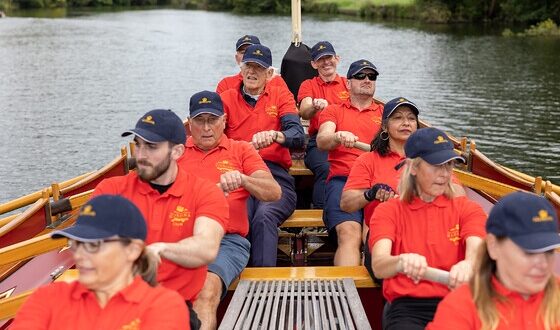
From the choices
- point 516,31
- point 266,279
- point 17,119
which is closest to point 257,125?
point 266,279

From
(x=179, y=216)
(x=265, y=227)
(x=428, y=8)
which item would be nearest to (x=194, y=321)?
(x=179, y=216)

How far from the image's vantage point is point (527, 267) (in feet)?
7.31

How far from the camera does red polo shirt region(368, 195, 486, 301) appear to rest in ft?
10.6

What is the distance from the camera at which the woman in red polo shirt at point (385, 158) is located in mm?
4152

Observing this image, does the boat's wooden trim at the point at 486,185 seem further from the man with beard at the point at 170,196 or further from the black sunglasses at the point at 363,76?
the man with beard at the point at 170,196

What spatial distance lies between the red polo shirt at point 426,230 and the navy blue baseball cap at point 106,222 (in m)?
1.36

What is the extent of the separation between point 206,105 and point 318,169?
201 centimetres

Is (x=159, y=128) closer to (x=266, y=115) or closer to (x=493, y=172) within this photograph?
(x=266, y=115)

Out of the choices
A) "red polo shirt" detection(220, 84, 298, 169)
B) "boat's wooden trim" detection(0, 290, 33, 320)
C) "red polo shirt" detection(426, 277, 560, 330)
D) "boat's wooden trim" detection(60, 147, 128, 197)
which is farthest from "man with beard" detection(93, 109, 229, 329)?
"red polo shirt" detection(220, 84, 298, 169)

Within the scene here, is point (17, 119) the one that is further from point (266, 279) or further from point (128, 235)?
point (128, 235)

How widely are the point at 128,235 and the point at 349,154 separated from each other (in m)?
3.25

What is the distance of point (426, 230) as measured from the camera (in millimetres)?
3232

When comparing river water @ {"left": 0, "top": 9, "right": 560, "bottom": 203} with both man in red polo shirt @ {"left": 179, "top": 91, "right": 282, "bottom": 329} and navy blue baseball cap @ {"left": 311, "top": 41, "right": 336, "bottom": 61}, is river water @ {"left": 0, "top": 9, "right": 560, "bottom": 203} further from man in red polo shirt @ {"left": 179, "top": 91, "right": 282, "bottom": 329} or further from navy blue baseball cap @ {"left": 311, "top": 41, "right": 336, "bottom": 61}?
man in red polo shirt @ {"left": 179, "top": 91, "right": 282, "bottom": 329}

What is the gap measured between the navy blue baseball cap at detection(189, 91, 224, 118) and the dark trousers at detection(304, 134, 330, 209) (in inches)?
70.4
